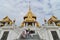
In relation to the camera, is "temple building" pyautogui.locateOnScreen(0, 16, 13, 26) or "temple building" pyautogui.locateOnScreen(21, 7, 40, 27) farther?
"temple building" pyautogui.locateOnScreen(21, 7, 40, 27)

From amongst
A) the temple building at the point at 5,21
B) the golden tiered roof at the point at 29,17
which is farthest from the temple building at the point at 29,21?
the temple building at the point at 5,21

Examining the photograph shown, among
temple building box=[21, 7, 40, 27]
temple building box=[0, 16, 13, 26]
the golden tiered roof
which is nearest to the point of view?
temple building box=[0, 16, 13, 26]

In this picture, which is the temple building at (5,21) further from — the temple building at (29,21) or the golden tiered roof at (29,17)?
the golden tiered roof at (29,17)

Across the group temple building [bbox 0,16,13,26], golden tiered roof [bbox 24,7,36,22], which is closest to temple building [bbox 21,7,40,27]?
golden tiered roof [bbox 24,7,36,22]

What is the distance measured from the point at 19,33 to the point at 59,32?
25.2ft

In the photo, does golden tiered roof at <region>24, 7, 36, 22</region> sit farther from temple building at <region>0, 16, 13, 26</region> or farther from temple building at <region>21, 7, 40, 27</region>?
temple building at <region>0, 16, 13, 26</region>

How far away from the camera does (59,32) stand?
93.0 feet

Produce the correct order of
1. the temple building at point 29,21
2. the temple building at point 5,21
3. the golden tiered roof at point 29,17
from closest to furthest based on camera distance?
the temple building at point 5,21 < the temple building at point 29,21 < the golden tiered roof at point 29,17

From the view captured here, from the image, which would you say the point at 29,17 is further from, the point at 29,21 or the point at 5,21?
A: the point at 5,21

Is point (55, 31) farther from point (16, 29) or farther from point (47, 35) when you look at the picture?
point (16, 29)

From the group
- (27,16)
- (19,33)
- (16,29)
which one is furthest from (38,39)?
(27,16)

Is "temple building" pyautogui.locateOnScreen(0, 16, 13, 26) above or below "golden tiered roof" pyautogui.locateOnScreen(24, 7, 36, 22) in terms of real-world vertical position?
below

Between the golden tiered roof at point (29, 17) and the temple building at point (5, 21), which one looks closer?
the temple building at point (5, 21)

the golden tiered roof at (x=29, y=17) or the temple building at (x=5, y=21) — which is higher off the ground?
the golden tiered roof at (x=29, y=17)
